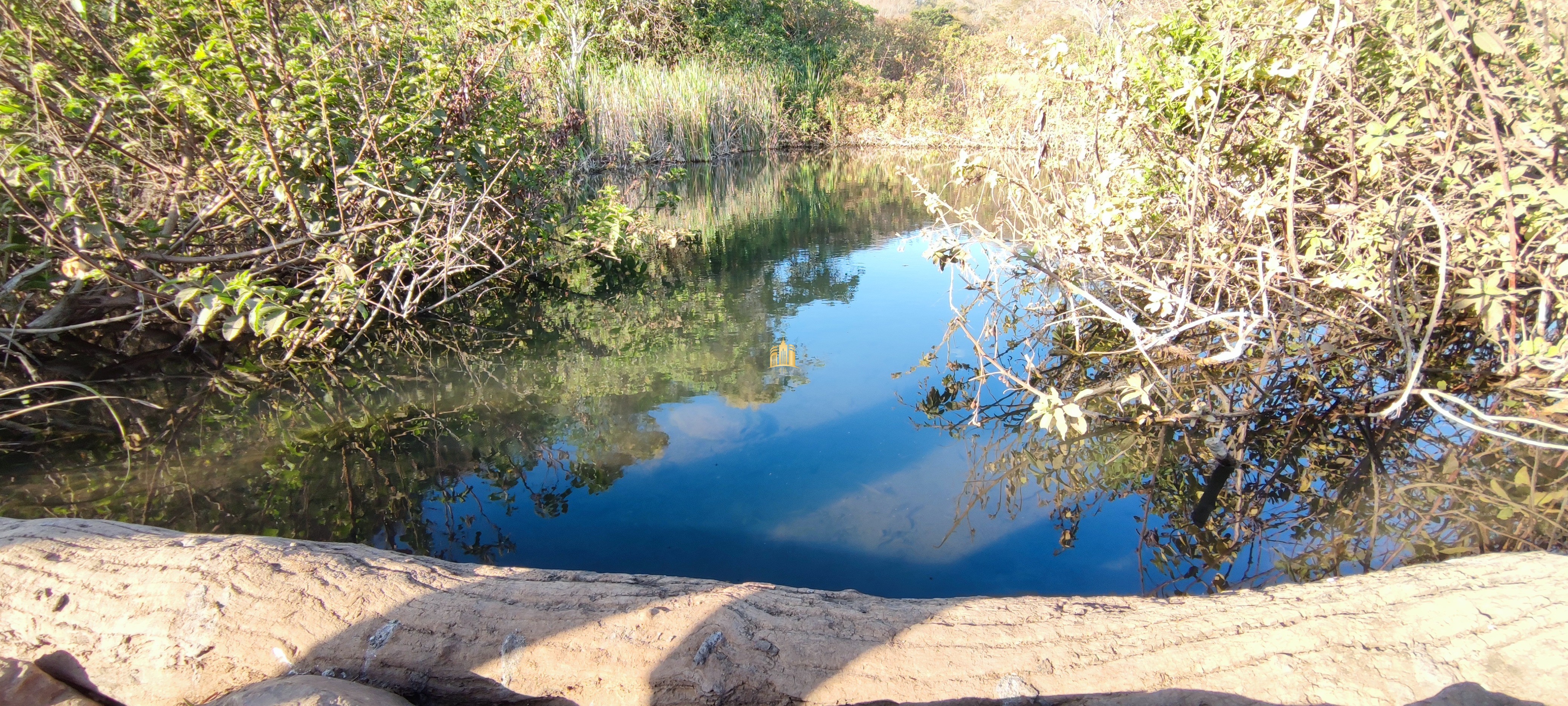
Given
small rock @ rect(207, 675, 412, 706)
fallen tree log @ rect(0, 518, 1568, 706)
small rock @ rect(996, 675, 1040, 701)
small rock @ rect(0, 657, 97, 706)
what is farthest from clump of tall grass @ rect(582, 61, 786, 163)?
small rock @ rect(996, 675, 1040, 701)

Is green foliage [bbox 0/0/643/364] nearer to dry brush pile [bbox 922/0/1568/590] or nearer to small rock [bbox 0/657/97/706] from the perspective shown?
small rock [bbox 0/657/97/706]

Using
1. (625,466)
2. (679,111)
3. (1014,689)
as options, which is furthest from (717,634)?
(679,111)

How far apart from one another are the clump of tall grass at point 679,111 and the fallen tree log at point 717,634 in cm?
934

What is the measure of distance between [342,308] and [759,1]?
1852 cm

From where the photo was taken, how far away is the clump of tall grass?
1236 cm

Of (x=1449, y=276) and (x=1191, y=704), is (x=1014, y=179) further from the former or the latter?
(x=1191, y=704)

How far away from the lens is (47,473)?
3.08m

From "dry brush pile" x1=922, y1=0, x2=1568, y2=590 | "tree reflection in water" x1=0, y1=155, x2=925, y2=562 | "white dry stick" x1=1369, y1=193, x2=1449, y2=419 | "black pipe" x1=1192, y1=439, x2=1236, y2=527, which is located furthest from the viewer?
"tree reflection in water" x1=0, y1=155, x2=925, y2=562

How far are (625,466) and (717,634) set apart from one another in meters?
1.52

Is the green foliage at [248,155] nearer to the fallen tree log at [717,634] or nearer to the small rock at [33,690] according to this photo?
the fallen tree log at [717,634]

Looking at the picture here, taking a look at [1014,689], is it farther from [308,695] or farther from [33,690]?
[33,690]

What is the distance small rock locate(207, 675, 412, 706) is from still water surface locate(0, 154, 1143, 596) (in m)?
0.95

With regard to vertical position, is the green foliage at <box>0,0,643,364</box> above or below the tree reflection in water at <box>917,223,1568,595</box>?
above

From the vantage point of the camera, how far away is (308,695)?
147 centimetres
